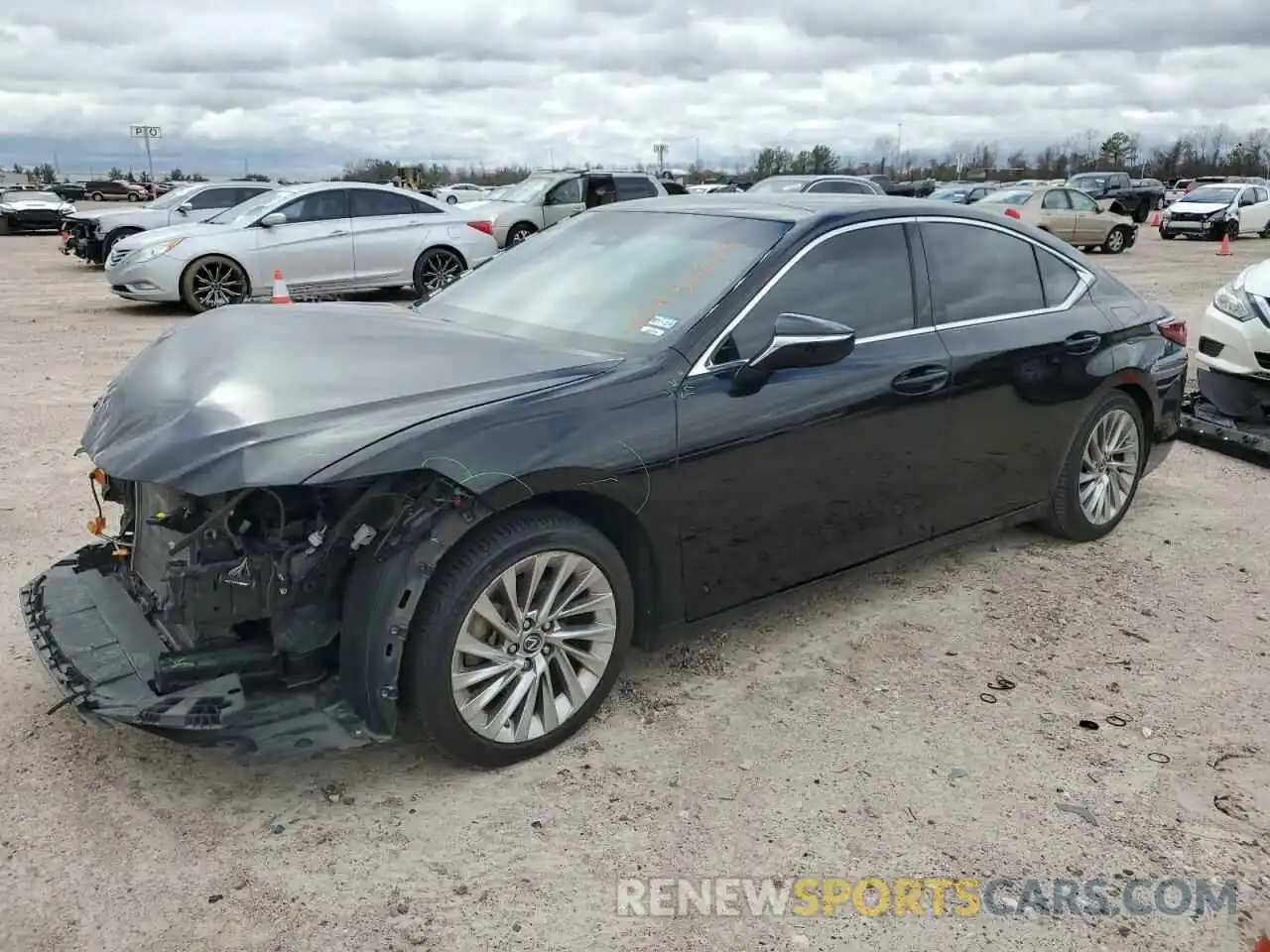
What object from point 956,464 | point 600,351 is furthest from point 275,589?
point 956,464

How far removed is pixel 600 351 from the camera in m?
3.51

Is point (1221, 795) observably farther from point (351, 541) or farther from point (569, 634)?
point (351, 541)

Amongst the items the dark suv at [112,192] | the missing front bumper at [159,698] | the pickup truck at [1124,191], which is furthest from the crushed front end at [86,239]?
the dark suv at [112,192]

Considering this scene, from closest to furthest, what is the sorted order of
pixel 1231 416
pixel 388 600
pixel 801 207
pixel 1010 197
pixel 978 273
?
1. pixel 388 600
2. pixel 801 207
3. pixel 978 273
4. pixel 1231 416
5. pixel 1010 197

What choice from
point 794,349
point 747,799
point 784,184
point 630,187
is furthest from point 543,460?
point 784,184

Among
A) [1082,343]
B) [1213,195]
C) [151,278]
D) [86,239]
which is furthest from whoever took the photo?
[1213,195]

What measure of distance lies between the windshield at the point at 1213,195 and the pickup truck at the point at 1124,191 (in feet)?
9.43

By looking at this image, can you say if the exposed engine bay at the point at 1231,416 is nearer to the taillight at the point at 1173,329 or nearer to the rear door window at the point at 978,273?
the taillight at the point at 1173,329

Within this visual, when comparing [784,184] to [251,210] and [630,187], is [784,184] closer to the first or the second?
[630,187]

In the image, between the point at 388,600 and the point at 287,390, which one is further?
the point at 287,390

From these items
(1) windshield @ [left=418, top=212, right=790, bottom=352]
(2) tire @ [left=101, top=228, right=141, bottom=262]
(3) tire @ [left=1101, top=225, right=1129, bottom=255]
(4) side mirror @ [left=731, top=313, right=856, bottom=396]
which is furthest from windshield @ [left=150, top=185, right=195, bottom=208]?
(3) tire @ [left=1101, top=225, right=1129, bottom=255]

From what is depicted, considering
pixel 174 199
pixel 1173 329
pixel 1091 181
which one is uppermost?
pixel 1091 181

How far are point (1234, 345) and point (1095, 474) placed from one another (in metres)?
2.54

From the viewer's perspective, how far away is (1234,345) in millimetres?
6770
